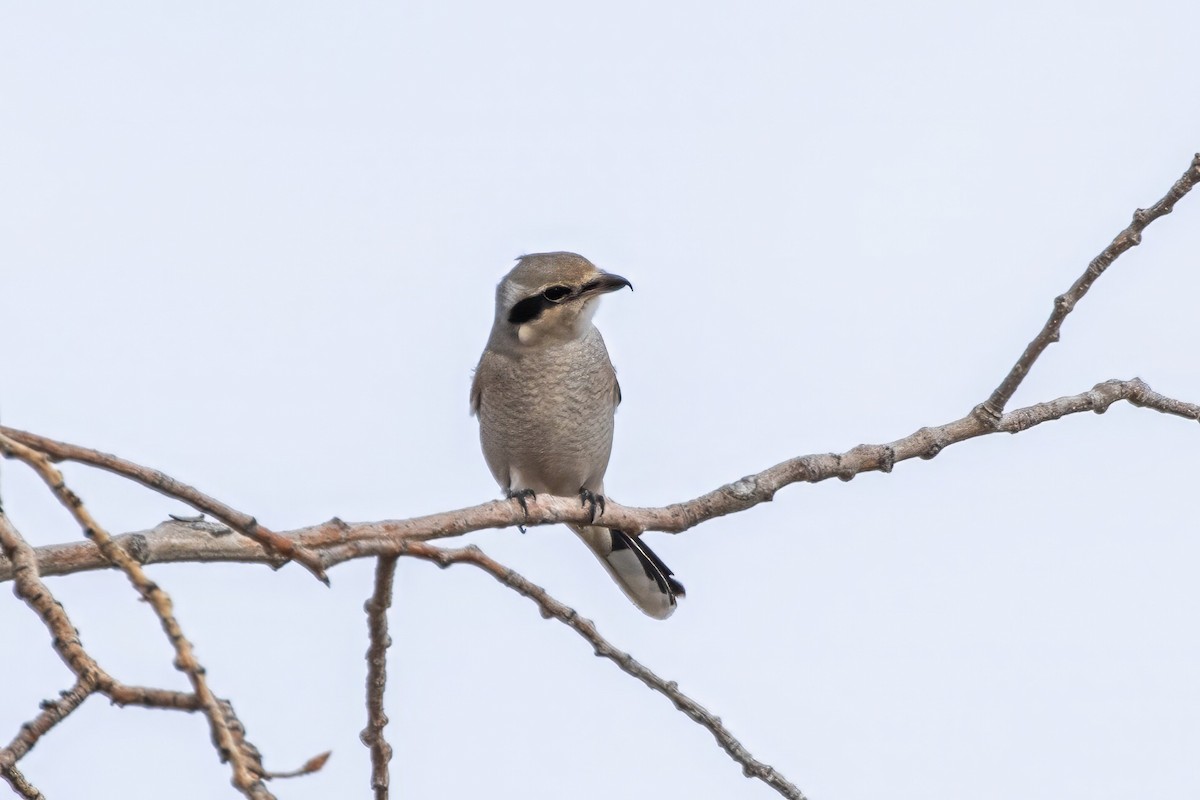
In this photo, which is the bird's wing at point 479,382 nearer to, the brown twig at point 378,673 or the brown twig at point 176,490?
the brown twig at point 378,673

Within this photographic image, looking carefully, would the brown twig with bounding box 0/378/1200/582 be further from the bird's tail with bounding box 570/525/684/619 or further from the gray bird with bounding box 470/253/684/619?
the bird's tail with bounding box 570/525/684/619

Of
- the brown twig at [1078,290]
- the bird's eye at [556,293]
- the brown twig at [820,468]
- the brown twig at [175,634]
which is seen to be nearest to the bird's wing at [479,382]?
the bird's eye at [556,293]

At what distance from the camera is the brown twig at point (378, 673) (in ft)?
6.88

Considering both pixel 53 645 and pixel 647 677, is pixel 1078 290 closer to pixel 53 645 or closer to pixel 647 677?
pixel 647 677

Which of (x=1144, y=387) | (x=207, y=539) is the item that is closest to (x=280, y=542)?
(x=207, y=539)

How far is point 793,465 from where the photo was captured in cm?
326

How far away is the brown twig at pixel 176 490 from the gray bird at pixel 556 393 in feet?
10.7

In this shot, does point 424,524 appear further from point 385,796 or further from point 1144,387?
point 1144,387

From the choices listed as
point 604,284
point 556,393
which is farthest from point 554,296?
point 556,393

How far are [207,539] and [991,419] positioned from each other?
1866 mm

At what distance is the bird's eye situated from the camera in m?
5.09

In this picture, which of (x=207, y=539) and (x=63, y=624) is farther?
(x=207, y=539)

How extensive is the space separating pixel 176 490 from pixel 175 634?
410 mm

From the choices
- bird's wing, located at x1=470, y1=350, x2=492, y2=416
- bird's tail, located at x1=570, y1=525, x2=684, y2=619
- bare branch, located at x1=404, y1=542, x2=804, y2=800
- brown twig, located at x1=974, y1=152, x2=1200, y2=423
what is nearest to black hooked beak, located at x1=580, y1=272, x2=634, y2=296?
bird's wing, located at x1=470, y1=350, x2=492, y2=416
